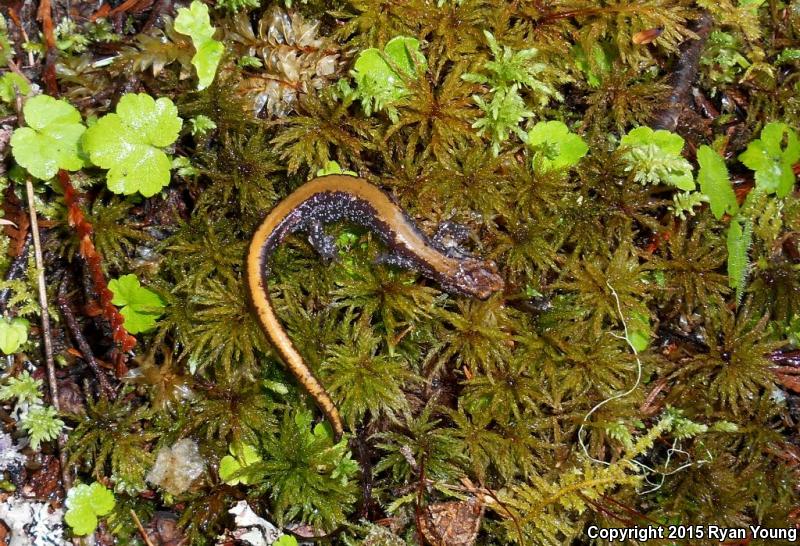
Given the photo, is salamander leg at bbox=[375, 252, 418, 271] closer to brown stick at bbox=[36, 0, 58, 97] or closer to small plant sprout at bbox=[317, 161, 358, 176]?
small plant sprout at bbox=[317, 161, 358, 176]

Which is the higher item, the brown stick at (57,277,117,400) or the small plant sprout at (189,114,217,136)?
the small plant sprout at (189,114,217,136)

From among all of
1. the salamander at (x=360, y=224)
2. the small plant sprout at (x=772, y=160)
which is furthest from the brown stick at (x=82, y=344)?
the small plant sprout at (x=772, y=160)

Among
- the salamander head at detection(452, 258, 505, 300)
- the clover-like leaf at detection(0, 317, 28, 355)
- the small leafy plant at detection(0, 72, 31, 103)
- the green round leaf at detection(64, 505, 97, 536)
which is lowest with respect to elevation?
the green round leaf at detection(64, 505, 97, 536)

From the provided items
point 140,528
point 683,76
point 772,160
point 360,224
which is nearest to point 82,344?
point 140,528

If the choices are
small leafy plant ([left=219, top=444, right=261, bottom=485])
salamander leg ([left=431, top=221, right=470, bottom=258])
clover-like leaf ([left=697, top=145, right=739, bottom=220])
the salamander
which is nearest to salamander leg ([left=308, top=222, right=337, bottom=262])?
the salamander

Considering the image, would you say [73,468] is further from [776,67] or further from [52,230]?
[776,67]

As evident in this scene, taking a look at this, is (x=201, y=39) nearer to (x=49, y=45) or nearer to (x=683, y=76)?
(x=49, y=45)

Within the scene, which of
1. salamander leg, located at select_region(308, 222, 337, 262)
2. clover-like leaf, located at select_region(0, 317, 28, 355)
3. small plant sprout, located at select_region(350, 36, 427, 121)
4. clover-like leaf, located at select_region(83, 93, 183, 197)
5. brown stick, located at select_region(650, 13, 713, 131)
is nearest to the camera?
clover-like leaf, located at select_region(83, 93, 183, 197)

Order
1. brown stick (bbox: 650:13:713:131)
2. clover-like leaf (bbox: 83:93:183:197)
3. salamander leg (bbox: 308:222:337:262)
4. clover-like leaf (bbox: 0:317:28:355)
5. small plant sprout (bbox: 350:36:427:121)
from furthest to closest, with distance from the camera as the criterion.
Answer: brown stick (bbox: 650:13:713:131) < salamander leg (bbox: 308:222:337:262) < small plant sprout (bbox: 350:36:427:121) < clover-like leaf (bbox: 0:317:28:355) < clover-like leaf (bbox: 83:93:183:197)
